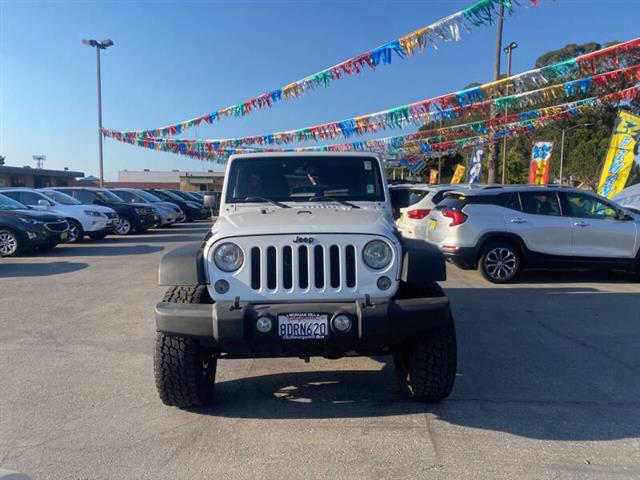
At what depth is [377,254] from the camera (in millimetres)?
3822

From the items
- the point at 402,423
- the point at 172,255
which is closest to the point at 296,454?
the point at 402,423

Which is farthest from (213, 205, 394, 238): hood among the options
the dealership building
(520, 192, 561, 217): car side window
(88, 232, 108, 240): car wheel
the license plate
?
the dealership building

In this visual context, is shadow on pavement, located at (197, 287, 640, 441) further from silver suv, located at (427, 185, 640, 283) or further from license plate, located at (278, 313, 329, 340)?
silver suv, located at (427, 185, 640, 283)

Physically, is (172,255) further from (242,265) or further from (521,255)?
(521,255)

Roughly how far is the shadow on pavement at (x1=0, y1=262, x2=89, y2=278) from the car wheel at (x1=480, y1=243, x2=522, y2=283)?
782cm

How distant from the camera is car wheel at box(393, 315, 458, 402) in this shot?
12.6 feet

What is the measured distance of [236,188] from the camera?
529cm

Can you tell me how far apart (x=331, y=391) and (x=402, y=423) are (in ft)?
2.57

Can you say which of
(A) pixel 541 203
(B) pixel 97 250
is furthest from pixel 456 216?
(B) pixel 97 250

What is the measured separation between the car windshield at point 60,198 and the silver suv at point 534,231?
451 inches

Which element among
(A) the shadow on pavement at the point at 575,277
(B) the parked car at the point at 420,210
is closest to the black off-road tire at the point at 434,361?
(A) the shadow on pavement at the point at 575,277

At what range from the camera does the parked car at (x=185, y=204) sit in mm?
24422

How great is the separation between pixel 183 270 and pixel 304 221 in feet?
3.17

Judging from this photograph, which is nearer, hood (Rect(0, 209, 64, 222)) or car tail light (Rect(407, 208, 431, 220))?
car tail light (Rect(407, 208, 431, 220))
